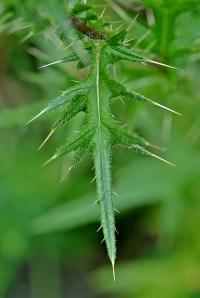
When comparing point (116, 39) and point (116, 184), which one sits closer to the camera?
point (116, 39)

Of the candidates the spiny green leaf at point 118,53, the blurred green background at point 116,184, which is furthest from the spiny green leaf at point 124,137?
the blurred green background at point 116,184

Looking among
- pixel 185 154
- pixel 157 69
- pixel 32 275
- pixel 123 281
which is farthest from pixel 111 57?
pixel 32 275

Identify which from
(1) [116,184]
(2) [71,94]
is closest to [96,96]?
(2) [71,94]

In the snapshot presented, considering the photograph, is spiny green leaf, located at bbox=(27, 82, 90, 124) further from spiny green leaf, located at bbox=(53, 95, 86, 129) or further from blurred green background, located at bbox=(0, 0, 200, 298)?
blurred green background, located at bbox=(0, 0, 200, 298)

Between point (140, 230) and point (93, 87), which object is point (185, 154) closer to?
point (140, 230)

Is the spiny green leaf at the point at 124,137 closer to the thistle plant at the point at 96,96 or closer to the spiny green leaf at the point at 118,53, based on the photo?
the thistle plant at the point at 96,96

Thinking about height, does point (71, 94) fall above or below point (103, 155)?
above

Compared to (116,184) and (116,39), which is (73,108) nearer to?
(116,39)

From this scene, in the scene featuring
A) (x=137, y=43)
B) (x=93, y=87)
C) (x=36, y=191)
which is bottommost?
(x=93, y=87)

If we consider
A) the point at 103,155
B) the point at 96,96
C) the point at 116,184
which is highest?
the point at 116,184
